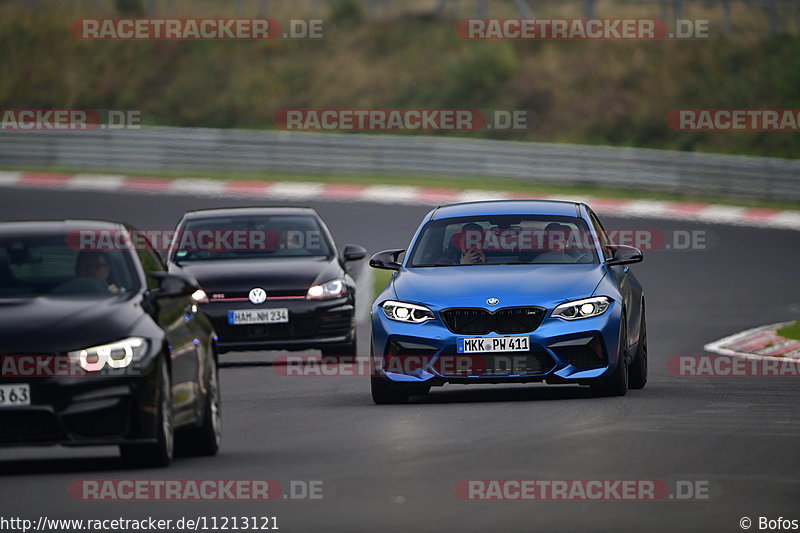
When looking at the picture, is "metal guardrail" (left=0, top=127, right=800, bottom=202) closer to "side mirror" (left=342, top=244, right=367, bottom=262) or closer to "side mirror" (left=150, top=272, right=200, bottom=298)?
"side mirror" (left=342, top=244, right=367, bottom=262)

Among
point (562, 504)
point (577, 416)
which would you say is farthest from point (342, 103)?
point (562, 504)

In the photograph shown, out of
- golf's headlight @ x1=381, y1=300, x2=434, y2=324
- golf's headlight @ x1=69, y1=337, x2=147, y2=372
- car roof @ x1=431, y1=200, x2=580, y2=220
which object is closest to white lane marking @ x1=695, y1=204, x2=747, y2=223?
car roof @ x1=431, y1=200, x2=580, y2=220

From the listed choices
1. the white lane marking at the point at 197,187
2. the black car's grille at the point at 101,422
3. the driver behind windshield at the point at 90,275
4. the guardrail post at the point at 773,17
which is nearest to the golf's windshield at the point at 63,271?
the driver behind windshield at the point at 90,275

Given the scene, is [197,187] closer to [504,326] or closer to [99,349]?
[504,326]

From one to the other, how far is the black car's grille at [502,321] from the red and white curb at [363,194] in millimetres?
18997

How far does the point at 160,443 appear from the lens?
33.7 ft

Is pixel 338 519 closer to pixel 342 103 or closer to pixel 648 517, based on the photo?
pixel 648 517

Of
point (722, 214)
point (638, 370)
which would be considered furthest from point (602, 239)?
point (722, 214)

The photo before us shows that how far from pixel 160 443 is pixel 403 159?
29513 mm

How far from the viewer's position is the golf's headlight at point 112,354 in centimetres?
1001

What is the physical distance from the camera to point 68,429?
9.95 m

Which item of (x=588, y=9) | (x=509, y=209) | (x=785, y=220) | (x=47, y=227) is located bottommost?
(x=785, y=220)

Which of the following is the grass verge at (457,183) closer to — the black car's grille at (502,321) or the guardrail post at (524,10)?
the guardrail post at (524,10)

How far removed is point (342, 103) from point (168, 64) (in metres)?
7.07
